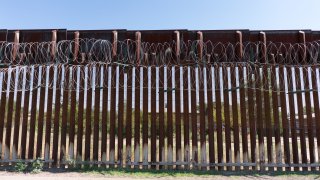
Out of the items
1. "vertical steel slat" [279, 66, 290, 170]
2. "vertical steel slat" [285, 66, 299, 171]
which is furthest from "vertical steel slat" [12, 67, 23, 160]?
"vertical steel slat" [285, 66, 299, 171]

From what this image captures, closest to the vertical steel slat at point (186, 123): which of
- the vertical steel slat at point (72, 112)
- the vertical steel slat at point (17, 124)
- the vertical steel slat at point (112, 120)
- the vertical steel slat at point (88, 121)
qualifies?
the vertical steel slat at point (112, 120)

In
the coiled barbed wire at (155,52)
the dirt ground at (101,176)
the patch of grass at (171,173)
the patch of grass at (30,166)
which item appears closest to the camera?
the dirt ground at (101,176)

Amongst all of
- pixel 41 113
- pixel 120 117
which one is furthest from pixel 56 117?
pixel 120 117

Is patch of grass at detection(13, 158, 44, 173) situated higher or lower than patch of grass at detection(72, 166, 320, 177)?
higher

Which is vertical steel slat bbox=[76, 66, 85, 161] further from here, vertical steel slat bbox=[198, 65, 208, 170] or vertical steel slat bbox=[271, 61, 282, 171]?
vertical steel slat bbox=[271, 61, 282, 171]

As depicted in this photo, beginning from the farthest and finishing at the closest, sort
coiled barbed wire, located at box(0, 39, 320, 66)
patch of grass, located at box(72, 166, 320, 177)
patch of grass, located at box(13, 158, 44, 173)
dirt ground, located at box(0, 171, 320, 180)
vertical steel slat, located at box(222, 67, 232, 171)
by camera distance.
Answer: coiled barbed wire, located at box(0, 39, 320, 66) < vertical steel slat, located at box(222, 67, 232, 171) < patch of grass, located at box(13, 158, 44, 173) < patch of grass, located at box(72, 166, 320, 177) < dirt ground, located at box(0, 171, 320, 180)

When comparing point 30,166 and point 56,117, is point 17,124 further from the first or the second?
point 30,166

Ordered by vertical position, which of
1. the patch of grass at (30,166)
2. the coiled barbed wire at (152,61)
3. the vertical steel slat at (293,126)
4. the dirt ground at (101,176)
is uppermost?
the coiled barbed wire at (152,61)

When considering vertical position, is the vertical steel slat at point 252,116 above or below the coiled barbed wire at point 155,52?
below

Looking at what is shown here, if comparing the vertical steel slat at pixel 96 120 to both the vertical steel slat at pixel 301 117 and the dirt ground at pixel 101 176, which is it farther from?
the vertical steel slat at pixel 301 117

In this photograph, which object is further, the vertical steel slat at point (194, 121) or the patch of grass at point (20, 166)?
the vertical steel slat at point (194, 121)

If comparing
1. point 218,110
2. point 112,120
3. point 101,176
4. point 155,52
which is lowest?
point 101,176

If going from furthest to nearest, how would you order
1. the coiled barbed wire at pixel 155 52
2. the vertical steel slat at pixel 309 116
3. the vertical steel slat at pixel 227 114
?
1. the coiled barbed wire at pixel 155 52
2. the vertical steel slat at pixel 309 116
3. the vertical steel slat at pixel 227 114

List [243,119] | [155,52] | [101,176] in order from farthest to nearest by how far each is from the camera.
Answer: [155,52] → [243,119] → [101,176]
